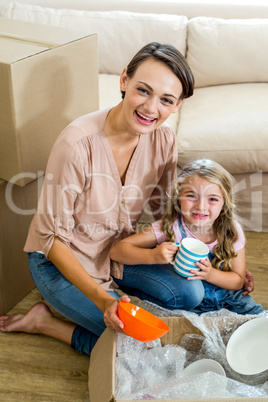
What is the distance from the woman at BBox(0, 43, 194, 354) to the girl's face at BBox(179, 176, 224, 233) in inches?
5.2

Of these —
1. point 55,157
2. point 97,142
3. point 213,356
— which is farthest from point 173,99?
point 213,356

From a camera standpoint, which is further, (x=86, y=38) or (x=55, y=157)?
(x=86, y=38)

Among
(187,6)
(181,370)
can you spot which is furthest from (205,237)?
(187,6)

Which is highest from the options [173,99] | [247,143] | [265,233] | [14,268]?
[173,99]

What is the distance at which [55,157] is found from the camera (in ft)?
4.50

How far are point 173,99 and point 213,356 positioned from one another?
0.68m

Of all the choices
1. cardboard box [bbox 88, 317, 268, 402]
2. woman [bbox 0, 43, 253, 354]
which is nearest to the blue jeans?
woman [bbox 0, 43, 253, 354]

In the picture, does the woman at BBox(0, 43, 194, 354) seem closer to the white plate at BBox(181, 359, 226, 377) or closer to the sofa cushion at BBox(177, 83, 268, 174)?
the white plate at BBox(181, 359, 226, 377)

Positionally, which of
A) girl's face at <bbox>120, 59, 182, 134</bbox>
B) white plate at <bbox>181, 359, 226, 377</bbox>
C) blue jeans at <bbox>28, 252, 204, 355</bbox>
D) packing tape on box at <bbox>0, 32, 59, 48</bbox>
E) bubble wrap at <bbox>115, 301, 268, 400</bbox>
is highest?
packing tape on box at <bbox>0, 32, 59, 48</bbox>

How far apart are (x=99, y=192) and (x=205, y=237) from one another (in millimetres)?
379

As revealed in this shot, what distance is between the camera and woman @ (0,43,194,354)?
1.33 m

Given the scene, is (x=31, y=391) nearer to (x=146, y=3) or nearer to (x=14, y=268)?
(x=14, y=268)

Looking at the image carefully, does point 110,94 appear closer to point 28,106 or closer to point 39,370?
point 28,106

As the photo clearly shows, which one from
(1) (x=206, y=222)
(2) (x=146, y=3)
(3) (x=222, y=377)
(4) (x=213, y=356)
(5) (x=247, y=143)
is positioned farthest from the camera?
(2) (x=146, y=3)
